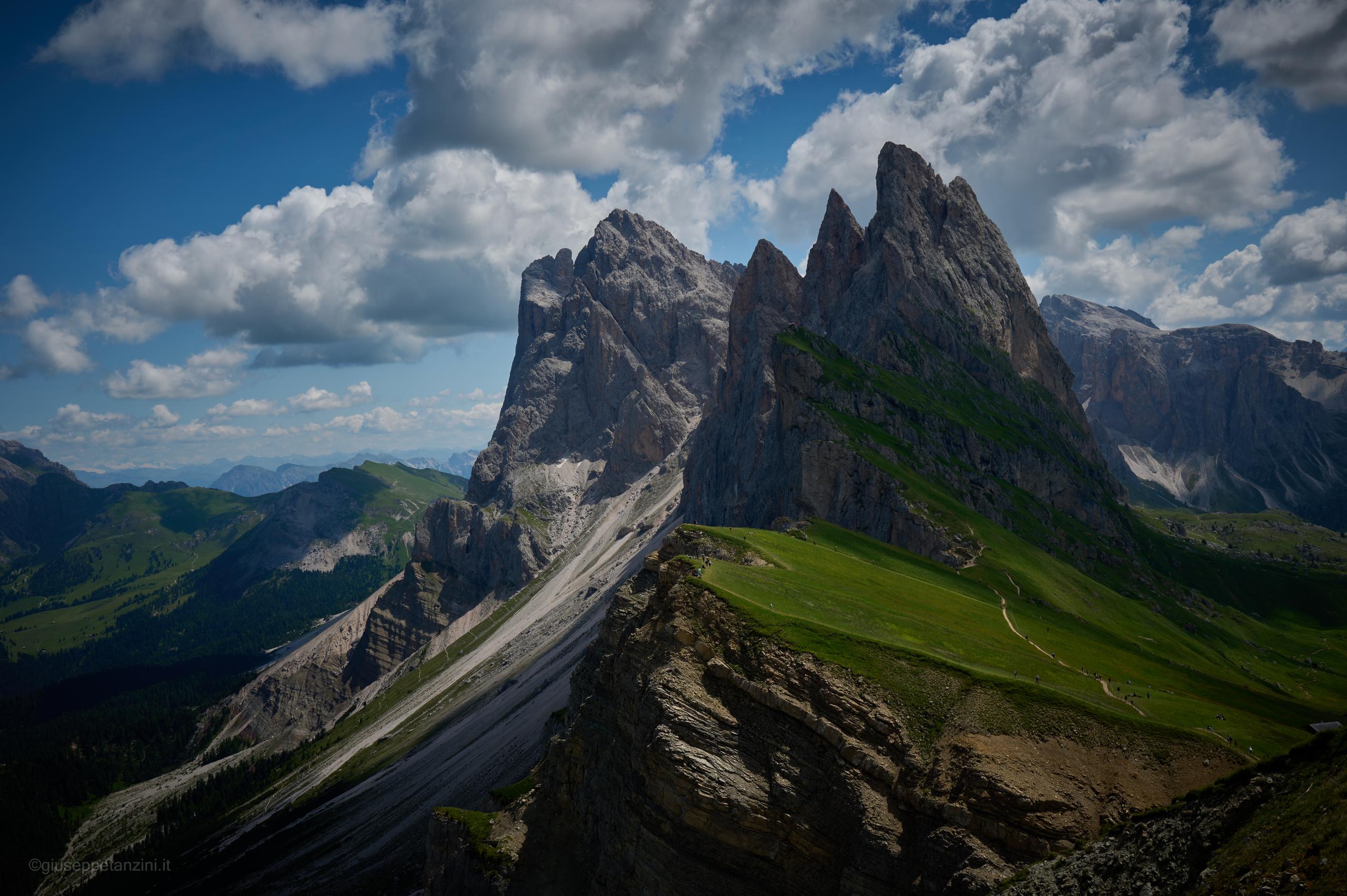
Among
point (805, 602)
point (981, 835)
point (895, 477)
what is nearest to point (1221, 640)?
point (895, 477)

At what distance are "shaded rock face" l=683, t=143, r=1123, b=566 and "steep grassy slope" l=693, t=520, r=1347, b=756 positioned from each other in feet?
47.8

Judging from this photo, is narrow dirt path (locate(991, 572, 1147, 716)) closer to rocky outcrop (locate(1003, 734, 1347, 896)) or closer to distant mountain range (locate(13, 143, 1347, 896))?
distant mountain range (locate(13, 143, 1347, 896))

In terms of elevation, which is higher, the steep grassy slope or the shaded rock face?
the shaded rock face

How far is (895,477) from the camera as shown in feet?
357

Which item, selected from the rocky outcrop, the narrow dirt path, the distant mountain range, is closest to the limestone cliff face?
the distant mountain range

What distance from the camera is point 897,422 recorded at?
133 meters

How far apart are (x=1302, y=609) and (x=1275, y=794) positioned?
173m

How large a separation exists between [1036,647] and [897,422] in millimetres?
73641

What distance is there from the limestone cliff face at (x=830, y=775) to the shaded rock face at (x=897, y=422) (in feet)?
202

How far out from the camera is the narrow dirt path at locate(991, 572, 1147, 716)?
4907 centimetres

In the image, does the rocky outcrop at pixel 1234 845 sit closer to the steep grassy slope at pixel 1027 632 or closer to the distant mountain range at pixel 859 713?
the distant mountain range at pixel 859 713

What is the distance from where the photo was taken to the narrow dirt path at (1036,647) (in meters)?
49.1

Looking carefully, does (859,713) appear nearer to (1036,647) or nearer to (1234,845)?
(1234,845)

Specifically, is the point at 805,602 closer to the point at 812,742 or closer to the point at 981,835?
the point at 812,742
